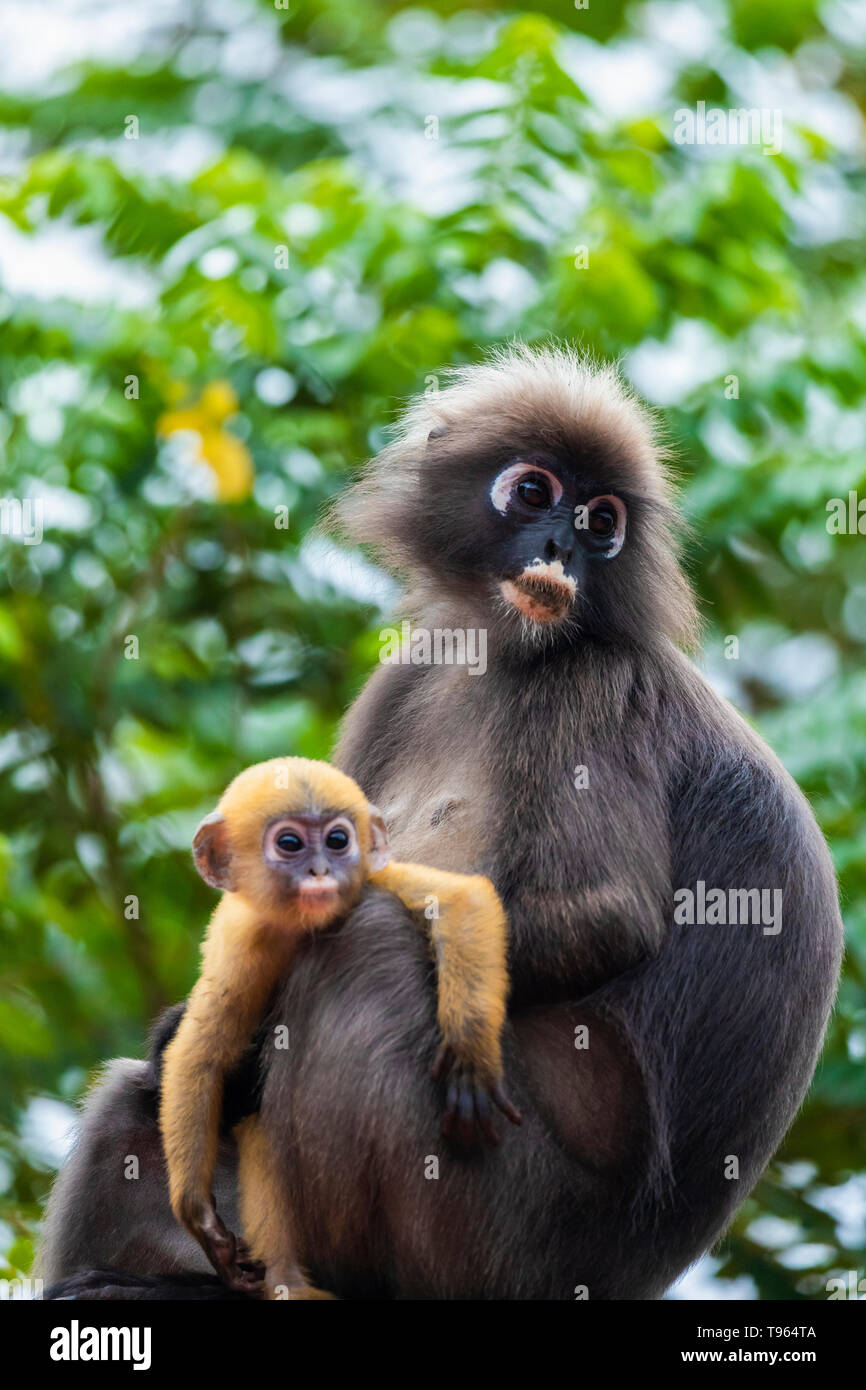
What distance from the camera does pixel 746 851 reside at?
495 cm

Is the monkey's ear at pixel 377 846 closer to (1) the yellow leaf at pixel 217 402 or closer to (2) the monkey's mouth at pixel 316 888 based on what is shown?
(2) the monkey's mouth at pixel 316 888

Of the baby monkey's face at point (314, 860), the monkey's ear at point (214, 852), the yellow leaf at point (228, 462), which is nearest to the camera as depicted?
the baby monkey's face at point (314, 860)

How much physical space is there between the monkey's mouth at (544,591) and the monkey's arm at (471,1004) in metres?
0.90

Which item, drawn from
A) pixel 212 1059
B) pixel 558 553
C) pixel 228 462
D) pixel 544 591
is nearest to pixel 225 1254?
pixel 212 1059

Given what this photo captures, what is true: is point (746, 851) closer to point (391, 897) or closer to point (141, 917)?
point (391, 897)

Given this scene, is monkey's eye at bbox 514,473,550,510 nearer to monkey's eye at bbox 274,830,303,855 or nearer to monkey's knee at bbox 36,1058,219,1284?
monkey's eye at bbox 274,830,303,855

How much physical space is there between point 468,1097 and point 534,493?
1790 millimetres

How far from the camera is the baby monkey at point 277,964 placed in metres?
4.28

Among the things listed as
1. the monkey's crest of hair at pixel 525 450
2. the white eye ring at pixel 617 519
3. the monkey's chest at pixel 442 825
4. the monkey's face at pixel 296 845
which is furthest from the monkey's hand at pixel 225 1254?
the white eye ring at pixel 617 519

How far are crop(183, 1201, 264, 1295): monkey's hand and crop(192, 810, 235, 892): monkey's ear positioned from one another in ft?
2.69

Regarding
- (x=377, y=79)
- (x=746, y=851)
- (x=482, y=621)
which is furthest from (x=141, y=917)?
(x=377, y=79)

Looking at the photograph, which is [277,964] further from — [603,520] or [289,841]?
[603,520]

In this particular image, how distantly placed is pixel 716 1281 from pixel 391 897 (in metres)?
4.04

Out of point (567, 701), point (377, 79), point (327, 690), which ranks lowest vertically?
point (567, 701)
